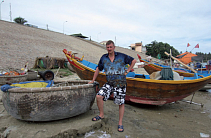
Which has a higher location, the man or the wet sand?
the man

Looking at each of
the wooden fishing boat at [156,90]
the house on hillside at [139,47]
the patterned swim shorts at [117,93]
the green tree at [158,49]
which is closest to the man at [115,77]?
the patterned swim shorts at [117,93]

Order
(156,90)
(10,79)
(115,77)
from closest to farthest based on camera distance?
(115,77)
(156,90)
(10,79)

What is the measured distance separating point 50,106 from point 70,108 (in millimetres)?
361

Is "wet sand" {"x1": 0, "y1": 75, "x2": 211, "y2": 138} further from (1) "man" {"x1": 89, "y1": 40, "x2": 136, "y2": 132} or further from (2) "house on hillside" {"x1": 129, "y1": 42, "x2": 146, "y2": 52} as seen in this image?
(2) "house on hillside" {"x1": 129, "y1": 42, "x2": 146, "y2": 52}

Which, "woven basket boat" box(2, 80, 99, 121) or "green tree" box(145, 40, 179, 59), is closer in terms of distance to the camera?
"woven basket boat" box(2, 80, 99, 121)

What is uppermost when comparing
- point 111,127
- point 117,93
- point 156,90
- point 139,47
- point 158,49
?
point 139,47

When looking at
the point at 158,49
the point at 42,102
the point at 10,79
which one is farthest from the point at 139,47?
the point at 42,102

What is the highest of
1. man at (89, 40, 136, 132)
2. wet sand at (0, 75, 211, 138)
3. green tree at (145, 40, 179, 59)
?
green tree at (145, 40, 179, 59)

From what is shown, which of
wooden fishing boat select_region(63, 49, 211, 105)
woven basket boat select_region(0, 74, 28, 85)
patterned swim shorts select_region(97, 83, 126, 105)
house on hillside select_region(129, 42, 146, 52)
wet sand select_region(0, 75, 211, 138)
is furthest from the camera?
house on hillside select_region(129, 42, 146, 52)

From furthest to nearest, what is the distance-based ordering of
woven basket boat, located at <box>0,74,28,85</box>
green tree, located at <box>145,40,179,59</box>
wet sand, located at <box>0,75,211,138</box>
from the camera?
green tree, located at <box>145,40,179,59</box>
woven basket boat, located at <box>0,74,28,85</box>
wet sand, located at <box>0,75,211,138</box>

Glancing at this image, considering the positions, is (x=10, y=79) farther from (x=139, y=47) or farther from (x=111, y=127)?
(x=139, y=47)

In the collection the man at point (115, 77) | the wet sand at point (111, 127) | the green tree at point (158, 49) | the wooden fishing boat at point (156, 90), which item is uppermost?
the green tree at point (158, 49)

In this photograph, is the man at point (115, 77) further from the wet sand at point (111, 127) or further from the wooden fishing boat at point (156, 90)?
the wooden fishing boat at point (156, 90)

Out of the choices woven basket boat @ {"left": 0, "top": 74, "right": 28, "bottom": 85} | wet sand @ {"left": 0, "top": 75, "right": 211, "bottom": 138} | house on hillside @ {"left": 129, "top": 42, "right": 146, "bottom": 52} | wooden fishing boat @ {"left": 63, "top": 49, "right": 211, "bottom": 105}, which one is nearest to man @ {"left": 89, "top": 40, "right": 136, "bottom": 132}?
wet sand @ {"left": 0, "top": 75, "right": 211, "bottom": 138}
